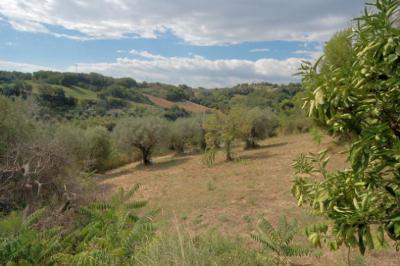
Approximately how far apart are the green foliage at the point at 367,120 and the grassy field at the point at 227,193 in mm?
2212

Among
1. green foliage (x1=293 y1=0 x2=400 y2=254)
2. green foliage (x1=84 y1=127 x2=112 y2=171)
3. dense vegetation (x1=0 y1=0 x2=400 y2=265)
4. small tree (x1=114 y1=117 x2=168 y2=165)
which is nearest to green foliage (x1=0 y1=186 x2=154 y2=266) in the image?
dense vegetation (x1=0 y1=0 x2=400 y2=265)

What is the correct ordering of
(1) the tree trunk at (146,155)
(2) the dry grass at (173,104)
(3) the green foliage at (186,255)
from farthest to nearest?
1. (2) the dry grass at (173,104)
2. (1) the tree trunk at (146,155)
3. (3) the green foliage at (186,255)

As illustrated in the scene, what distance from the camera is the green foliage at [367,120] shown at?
1611 millimetres

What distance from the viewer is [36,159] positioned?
325 inches

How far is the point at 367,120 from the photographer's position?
1.88m

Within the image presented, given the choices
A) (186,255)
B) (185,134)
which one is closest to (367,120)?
(186,255)

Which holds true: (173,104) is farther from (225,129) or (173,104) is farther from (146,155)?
(225,129)

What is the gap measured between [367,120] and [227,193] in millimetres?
13026

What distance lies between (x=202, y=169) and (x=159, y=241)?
19.8 metres

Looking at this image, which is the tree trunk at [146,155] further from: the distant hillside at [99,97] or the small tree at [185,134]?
the distant hillside at [99,97]

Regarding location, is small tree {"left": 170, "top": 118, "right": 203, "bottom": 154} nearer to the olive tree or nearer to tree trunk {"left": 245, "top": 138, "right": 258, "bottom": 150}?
tree trunk {"left": 245, "top": 138, "right": 258, "bottom": 150}

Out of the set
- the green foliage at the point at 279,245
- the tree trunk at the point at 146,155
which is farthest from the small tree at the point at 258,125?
the green foliage at the point at 279,245

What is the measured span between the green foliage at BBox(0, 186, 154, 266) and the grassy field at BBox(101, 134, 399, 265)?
44cm

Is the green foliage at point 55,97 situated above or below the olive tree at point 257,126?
above
